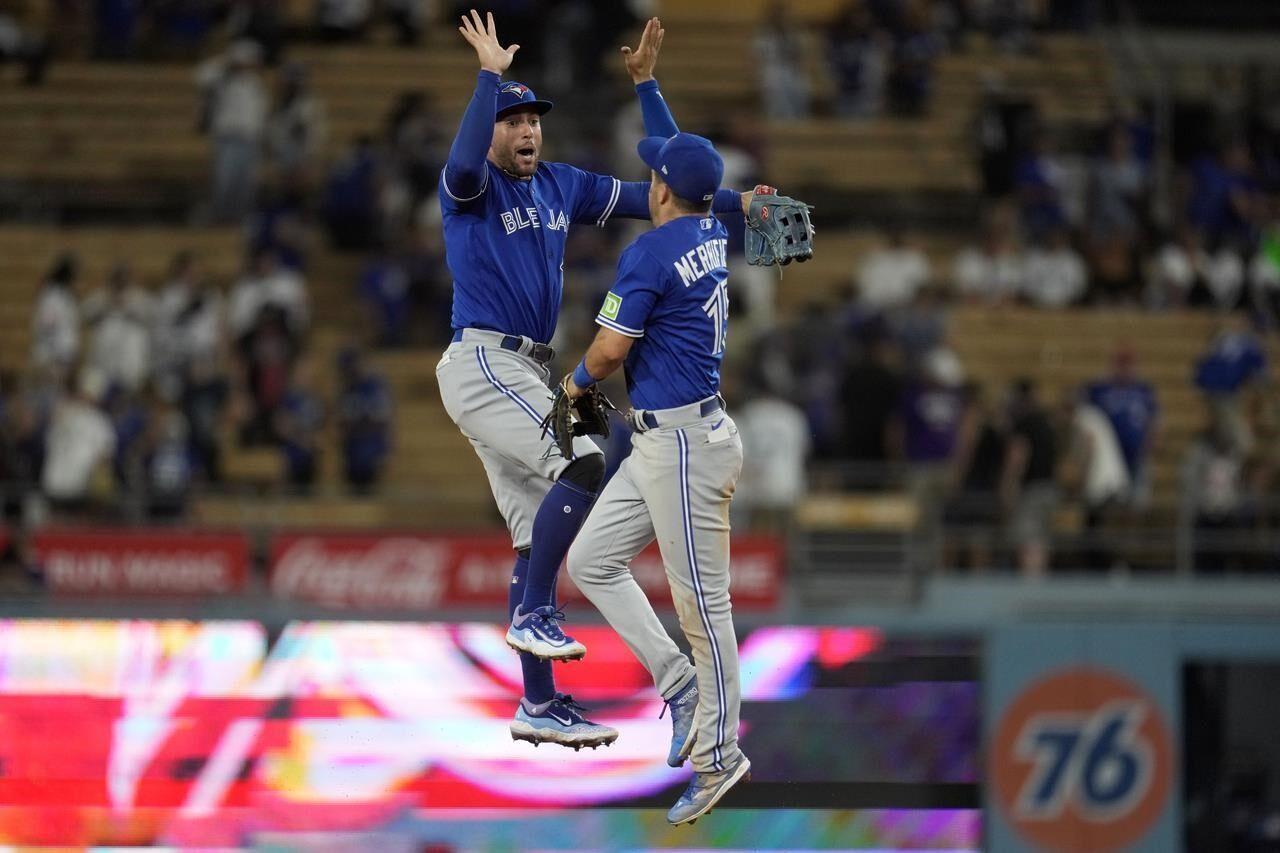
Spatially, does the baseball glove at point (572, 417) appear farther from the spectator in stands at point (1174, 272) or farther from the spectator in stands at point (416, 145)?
the spectator in stands at point (1174, 272)

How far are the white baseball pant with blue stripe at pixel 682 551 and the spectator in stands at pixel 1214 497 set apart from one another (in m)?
9.51

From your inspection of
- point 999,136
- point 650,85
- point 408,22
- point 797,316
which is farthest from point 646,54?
point 408,22

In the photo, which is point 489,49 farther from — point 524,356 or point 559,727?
point 559,727

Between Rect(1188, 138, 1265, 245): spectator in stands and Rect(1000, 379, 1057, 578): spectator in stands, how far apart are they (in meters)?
4.67

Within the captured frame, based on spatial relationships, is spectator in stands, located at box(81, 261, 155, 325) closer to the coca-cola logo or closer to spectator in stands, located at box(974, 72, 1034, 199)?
the coca-cola logo

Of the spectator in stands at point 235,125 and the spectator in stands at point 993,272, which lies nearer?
the spectator in stands at point 993,272

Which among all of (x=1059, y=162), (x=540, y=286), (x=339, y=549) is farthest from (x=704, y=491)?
(x=1059, y=162)

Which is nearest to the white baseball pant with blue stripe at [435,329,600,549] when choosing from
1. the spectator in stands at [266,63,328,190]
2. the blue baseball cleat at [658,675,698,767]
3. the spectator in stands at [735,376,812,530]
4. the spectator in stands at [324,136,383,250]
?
the blue baseball cleat at [658,675,698,767]

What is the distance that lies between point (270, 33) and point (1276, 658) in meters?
13.5

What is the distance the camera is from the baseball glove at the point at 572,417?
8320 mm

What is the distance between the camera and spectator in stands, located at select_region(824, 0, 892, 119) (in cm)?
2202

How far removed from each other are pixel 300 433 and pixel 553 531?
385 inches

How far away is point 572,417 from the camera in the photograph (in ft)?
27.4

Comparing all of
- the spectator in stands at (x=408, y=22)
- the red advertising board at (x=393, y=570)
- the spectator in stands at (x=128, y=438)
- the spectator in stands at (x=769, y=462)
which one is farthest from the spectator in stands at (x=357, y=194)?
the spectator in stands at (x=769, y=462)
